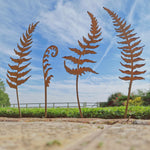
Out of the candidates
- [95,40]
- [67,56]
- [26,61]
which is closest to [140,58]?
[95,40]

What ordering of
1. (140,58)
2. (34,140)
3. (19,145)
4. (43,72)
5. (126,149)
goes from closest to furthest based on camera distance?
(126,149), (19,145), (34,140), (140,58), (43,72)

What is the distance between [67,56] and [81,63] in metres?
0.59

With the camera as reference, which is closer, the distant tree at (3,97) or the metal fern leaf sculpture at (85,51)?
the metal fern leaf sculpture at (85,51)

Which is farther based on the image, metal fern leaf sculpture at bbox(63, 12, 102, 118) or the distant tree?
the distant tree

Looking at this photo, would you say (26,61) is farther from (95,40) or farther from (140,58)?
(140,58)

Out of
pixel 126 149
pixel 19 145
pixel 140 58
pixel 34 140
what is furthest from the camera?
pixel 140 58

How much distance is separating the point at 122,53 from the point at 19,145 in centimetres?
562

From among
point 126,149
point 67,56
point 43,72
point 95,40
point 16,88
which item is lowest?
point 126,149

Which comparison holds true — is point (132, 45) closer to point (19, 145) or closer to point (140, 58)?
point (140, 58)

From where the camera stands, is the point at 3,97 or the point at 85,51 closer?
the point at 85,51

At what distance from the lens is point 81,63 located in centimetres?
722

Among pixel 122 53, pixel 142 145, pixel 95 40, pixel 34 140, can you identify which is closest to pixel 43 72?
pixel 95 40

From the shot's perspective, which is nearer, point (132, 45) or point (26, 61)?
point (132, 45)

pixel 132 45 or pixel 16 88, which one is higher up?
pixel 132 45
